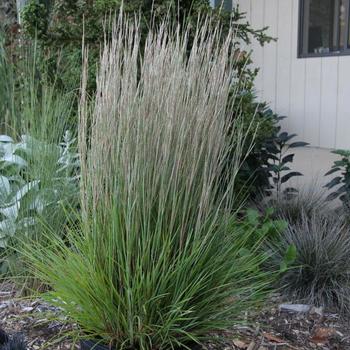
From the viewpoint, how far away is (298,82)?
700cm

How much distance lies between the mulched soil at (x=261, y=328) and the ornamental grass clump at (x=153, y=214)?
1.01ft

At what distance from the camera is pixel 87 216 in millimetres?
1927

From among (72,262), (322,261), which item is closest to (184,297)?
(72,262)

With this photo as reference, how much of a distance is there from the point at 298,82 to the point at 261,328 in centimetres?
514

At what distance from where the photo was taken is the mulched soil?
223 centimetres

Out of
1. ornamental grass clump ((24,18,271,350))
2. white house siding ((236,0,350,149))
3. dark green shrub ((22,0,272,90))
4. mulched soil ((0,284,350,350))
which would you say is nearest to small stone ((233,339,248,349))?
mulched soil ((0,284,350,350))

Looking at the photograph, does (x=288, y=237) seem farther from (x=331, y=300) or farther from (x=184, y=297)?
(x=184, y=297)

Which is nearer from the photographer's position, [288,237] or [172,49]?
[172,49]

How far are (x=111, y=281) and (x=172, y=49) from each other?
90 centimetres

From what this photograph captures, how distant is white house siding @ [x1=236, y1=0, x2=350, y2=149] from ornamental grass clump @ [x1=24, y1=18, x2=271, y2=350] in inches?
193

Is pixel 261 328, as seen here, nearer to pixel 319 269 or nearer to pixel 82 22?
pixel 319 269

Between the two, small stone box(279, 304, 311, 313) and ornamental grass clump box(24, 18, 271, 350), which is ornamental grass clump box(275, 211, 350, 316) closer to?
small stone box(279, 304, 311, 313)

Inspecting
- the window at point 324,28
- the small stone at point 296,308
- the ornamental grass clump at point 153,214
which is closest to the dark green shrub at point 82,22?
the ornamental grass clump at point 153,214

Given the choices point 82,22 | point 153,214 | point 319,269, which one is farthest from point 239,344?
point 82,22
